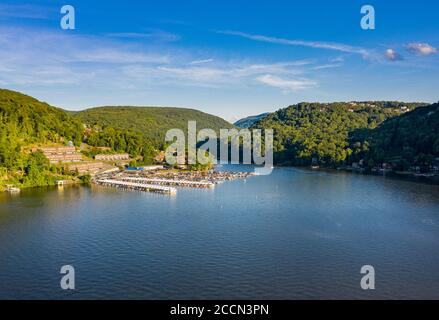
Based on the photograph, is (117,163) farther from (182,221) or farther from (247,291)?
(247,291)

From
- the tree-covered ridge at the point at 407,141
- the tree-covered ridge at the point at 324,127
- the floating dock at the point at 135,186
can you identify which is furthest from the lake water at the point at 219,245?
the tree-covered ridge at the point at 324,127

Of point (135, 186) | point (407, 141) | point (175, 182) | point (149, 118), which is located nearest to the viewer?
point (135, 186)

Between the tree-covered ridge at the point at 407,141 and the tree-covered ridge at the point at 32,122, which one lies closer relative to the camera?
the tree-covered ridge at the point at 32,122

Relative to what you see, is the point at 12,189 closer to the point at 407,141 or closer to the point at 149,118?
the point at 407,141

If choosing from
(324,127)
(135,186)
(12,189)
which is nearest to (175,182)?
(135,186)

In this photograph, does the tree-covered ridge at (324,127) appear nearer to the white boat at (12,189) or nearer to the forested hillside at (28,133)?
the forested hillside at (28,133)
